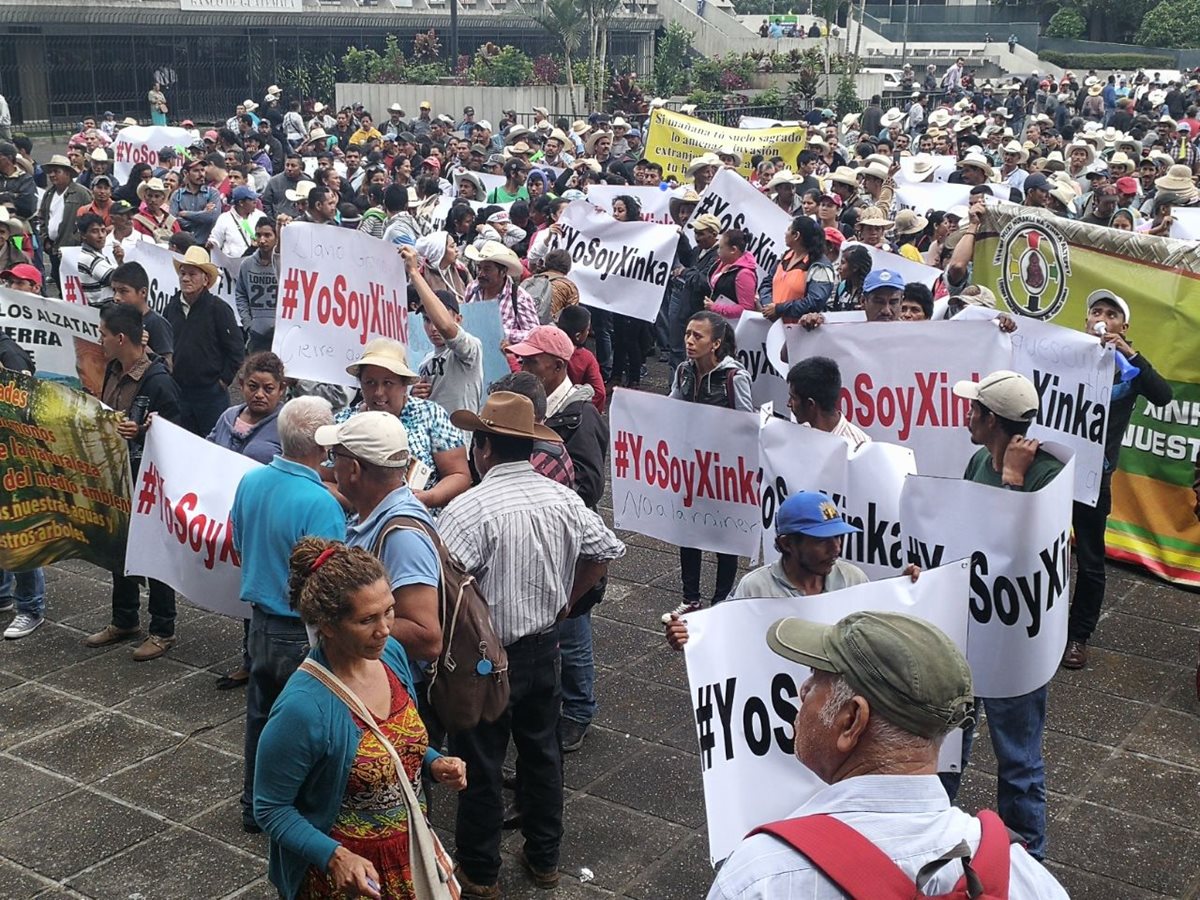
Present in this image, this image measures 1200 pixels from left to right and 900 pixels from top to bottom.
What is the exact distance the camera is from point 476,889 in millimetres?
4844

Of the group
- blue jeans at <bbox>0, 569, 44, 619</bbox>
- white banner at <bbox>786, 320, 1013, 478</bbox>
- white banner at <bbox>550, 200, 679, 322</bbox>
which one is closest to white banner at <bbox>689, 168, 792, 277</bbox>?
white banner at <bbox>550, 200, 679, 322</bbox>

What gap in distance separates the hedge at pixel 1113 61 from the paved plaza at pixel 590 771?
186ft

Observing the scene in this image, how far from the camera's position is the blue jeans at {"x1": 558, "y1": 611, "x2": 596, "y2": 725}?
6.05m

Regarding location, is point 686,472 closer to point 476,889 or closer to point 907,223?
point 476,889

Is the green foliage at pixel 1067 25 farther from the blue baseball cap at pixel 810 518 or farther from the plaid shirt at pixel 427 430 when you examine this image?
the blue baseball cap at pixel 810 518

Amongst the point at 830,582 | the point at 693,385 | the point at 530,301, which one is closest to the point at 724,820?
the point at 830,582

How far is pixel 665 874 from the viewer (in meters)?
5.07

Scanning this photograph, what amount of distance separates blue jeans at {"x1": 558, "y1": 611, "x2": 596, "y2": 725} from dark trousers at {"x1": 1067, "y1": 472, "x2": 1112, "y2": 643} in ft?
8.07

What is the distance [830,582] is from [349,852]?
Result: 1.72m

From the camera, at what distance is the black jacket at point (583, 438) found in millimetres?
6109

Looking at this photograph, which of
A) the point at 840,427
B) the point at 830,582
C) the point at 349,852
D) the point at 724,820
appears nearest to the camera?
the point at 349,852

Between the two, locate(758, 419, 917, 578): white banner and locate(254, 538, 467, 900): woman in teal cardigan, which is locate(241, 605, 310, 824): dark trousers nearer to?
locate(254, 538, 467, 900): woman in teal cardigan

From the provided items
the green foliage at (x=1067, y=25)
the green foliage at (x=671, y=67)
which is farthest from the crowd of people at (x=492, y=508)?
the green foliage at (x=1067, y=25)

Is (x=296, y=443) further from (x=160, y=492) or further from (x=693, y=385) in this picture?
(x=693, y=385)
